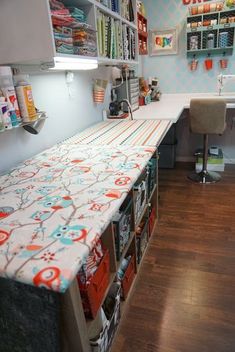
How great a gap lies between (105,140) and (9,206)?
99 centimetres

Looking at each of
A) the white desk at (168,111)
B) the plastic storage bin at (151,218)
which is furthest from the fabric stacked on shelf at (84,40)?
the plastic storage bin at (151,218)

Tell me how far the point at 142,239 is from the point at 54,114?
107 cm

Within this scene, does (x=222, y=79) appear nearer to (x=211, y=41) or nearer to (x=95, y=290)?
(x=211, y=41)

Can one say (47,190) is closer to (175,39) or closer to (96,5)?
(96,5)

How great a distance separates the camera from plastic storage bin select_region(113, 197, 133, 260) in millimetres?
1266

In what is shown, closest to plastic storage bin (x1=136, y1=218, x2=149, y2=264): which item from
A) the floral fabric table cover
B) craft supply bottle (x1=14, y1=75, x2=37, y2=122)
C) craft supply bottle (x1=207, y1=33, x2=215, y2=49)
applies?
the floral fabric table cover

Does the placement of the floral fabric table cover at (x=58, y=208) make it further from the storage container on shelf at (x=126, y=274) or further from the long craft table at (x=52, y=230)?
the storage container on shelf at (x=126, y=274)

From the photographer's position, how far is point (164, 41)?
3463mm

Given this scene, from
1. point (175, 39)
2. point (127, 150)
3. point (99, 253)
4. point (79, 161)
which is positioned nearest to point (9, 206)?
→ point (99, 253)

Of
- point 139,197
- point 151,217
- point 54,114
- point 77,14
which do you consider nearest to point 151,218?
point 151,217

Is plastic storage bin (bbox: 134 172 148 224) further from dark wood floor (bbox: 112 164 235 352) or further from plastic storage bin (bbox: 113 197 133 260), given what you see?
dark wood floor (bbox: 112 164 235 352)

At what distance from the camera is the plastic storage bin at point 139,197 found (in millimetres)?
1544

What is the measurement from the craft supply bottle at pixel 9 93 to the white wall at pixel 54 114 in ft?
0.50

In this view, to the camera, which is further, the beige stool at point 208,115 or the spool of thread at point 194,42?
the spool of thread at point 194,42
